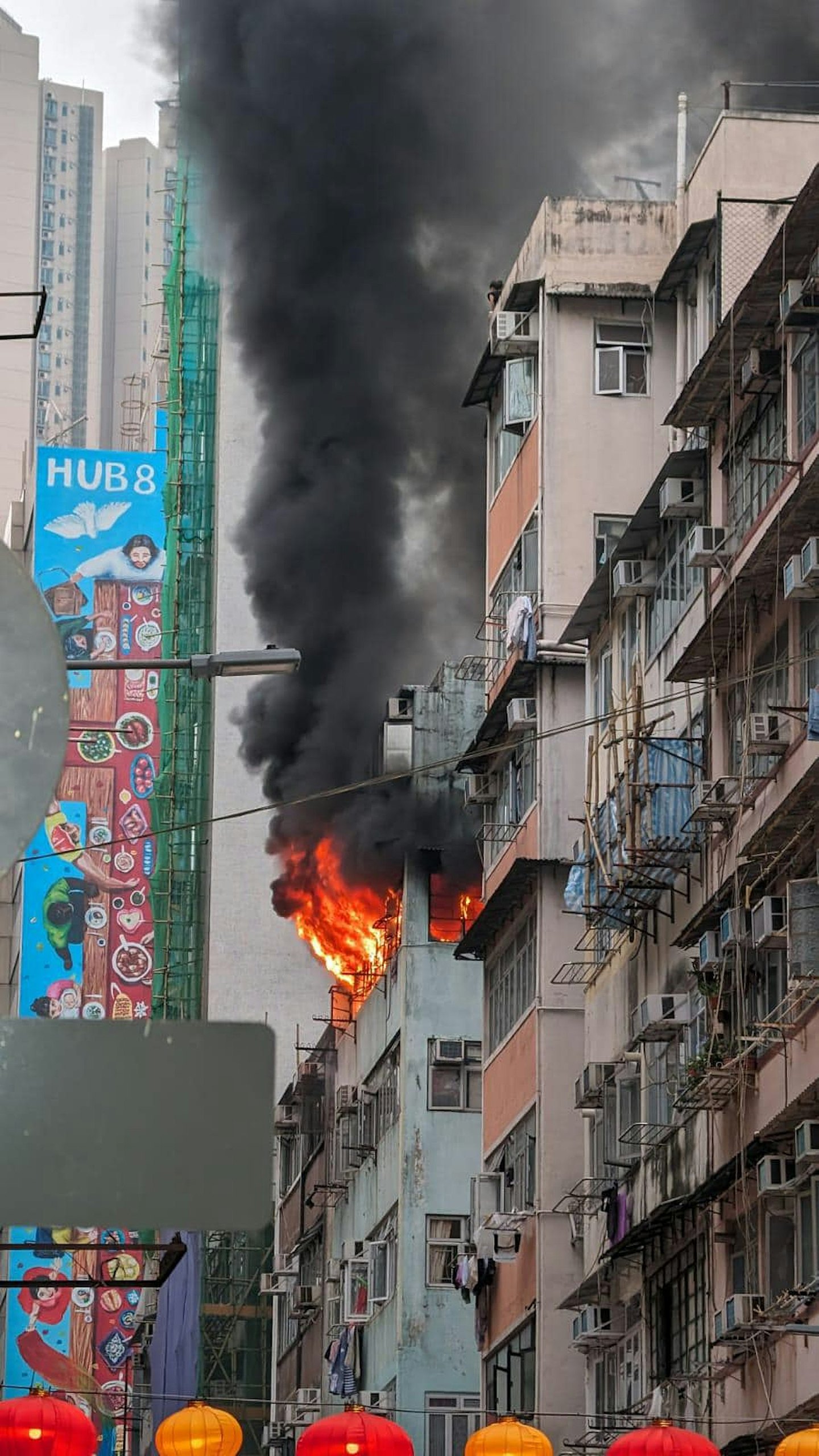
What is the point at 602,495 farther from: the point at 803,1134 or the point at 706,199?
the point at 803,1134

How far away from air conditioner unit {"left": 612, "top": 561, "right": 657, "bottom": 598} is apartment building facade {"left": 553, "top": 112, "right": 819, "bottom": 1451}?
33 millimetres

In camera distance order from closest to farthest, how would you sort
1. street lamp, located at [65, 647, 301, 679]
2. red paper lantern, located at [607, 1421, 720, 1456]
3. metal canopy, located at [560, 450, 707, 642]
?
1. street lamp, located at [65, 647, 301, 679]
2. red paper lantern, located at [607, 1421, 720, 1456]
3. metal canopy, located at [560, 450, 707, 642]

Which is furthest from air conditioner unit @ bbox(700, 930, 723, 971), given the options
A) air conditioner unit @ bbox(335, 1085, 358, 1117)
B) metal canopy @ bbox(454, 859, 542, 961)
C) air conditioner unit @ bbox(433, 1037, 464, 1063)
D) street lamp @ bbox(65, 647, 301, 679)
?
air conditioner unit @ bbox(335, 1085, 358, 1117)

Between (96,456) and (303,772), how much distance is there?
4127 centimetres

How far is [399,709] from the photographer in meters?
50.2

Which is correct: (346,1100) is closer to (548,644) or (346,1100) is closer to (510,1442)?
(548,644)

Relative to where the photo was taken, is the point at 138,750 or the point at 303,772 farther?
the point at 138,750

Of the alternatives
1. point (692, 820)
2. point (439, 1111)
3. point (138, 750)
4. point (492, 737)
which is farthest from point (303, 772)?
point (138, 750)

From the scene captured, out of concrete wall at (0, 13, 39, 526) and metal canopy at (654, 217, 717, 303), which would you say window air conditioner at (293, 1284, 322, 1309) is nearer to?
metal canopy at (654, 217, 717, 303)

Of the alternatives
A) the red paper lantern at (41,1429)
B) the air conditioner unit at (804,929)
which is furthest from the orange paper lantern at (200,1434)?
the air conditioner unit at (804,929)

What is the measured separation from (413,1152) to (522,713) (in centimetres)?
1193

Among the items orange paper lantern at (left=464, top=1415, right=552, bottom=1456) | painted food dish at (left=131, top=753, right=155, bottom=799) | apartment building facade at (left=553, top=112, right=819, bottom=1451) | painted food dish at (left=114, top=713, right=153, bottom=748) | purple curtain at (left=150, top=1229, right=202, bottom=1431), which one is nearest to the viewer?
orange paper lantern at (left=464, top=1415, right=552, bottom=1456)

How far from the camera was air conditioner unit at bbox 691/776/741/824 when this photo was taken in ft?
92.0

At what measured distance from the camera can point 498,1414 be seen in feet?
119
